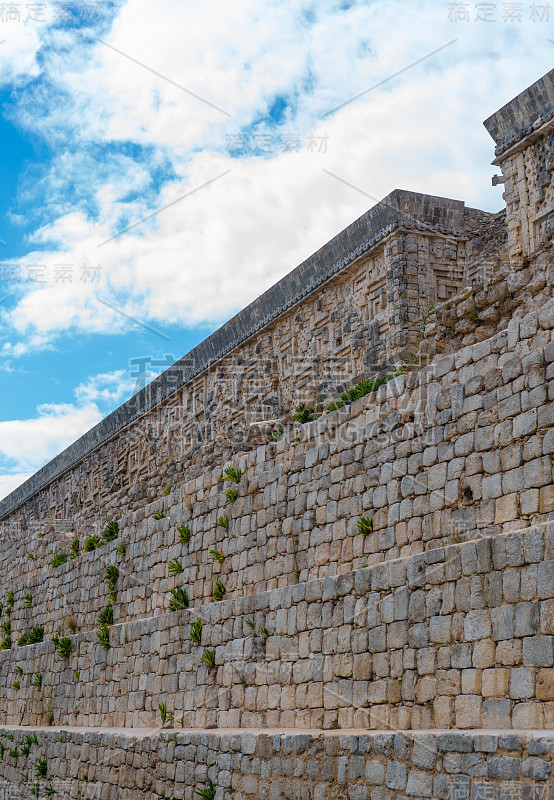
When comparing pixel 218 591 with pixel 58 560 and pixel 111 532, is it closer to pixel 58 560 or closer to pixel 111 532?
pixel 111 532

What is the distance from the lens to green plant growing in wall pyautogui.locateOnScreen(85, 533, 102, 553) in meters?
14.1

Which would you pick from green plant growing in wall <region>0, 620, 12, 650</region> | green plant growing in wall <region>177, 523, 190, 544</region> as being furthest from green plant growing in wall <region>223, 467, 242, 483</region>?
green plant growing in wall <region>0, 620, 12, 650</region>

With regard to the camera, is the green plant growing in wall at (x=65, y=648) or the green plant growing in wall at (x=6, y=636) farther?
the green plant growing in wall at (x=6, y=636)

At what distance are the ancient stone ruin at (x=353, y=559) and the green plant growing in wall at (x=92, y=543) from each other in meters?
0.03

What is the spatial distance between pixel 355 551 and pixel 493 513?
1.73 metres

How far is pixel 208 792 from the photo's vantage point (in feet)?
27.5

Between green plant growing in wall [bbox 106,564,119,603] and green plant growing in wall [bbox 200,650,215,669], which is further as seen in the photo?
green plant growing in wall [bbox 106,564,119,603]

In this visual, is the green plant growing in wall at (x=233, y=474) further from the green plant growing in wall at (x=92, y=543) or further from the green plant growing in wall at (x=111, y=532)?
the green plant growing in wall at (x=92, y=543)

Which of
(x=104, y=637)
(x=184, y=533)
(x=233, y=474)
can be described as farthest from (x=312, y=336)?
(x=104, y=637)

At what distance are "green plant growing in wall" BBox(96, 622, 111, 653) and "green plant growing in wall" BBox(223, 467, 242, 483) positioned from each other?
3194mm

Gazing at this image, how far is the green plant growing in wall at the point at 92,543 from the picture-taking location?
46.2 feet

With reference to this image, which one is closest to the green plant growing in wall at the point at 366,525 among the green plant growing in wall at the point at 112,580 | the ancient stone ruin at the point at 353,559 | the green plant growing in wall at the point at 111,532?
the ancient stone ruin at the point at 353,559

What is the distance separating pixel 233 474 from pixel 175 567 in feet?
4.88

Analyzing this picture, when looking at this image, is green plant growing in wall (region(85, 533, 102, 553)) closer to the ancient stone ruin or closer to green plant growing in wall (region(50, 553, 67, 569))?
the ancient stone ruin
